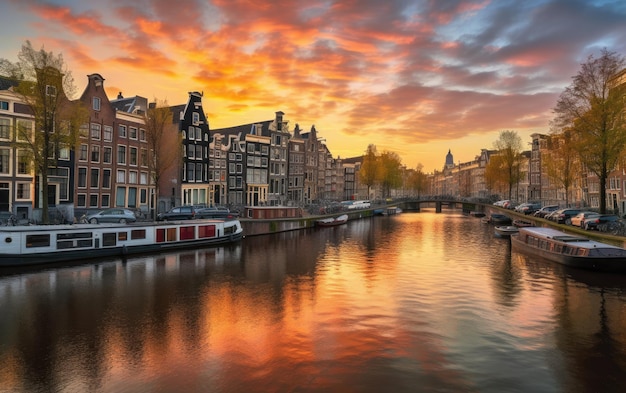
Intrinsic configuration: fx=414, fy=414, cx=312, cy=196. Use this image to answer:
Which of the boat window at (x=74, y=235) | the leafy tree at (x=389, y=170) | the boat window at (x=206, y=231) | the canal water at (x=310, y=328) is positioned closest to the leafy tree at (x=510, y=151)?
the leafy tree at (x=389, y=170)

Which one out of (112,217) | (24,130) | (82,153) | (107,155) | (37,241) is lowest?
(37,241)

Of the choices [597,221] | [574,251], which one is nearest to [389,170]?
[597,221]

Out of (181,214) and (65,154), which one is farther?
(181,214)

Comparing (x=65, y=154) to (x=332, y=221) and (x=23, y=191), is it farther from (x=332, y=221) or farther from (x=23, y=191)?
(x=332, y=221)

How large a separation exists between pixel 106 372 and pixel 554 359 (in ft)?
55.8

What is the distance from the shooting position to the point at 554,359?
16.4 meters

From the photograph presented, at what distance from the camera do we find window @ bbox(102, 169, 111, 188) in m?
59.9

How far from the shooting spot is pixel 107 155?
60781mm

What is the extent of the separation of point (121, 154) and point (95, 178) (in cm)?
600

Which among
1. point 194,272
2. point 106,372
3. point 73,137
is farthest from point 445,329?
point 73,137

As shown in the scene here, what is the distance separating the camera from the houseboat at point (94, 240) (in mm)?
33844

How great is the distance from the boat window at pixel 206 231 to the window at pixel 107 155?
906 inches

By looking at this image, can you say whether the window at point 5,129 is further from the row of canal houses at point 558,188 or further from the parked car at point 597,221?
the row of canal houses at point 558,188

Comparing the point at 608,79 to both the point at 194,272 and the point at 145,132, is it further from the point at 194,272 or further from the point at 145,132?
the point at 145,132
